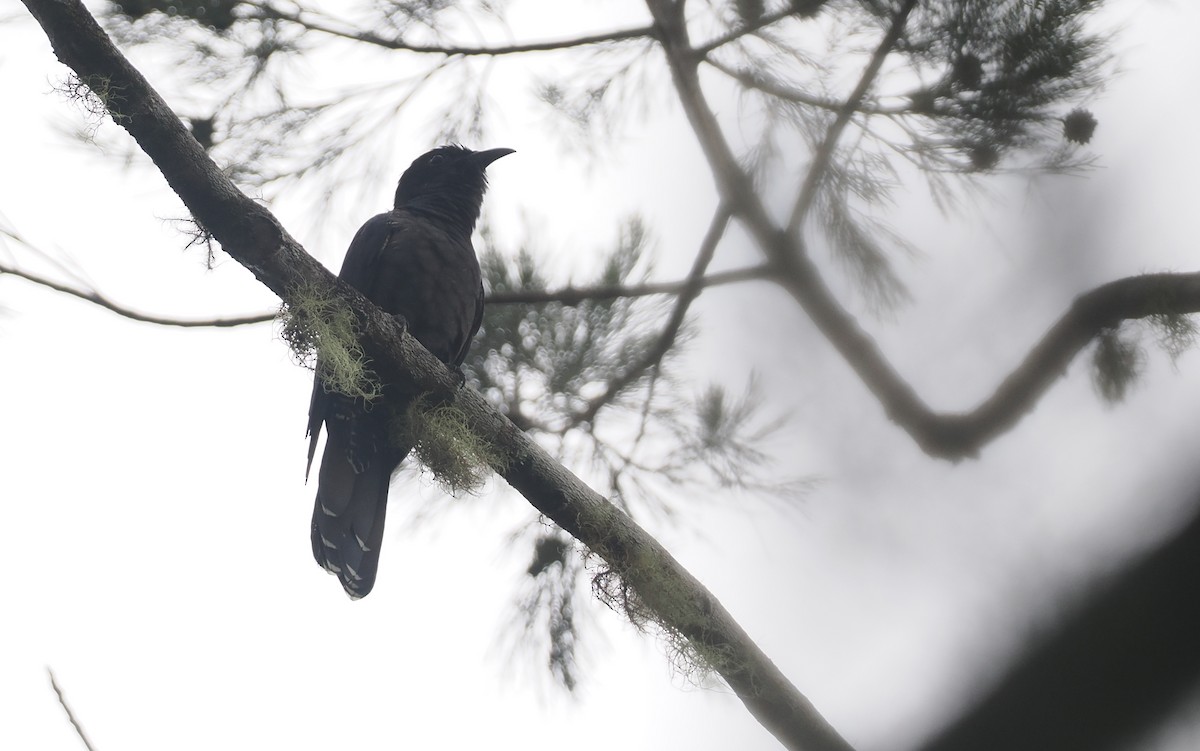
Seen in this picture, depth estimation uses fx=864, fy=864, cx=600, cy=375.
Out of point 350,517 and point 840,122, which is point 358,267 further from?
point 840,122

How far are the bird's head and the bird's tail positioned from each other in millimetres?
974

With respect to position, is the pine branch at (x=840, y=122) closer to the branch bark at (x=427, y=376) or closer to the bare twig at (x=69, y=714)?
the branch bark at (x=427, y=376)

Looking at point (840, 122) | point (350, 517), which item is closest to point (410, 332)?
point (350, 517)

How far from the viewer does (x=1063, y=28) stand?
5.43 feet

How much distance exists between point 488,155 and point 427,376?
1343 millimetres

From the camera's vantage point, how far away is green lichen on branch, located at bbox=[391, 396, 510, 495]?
2086 millimetres

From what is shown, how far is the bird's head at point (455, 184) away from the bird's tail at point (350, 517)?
97 centimetres

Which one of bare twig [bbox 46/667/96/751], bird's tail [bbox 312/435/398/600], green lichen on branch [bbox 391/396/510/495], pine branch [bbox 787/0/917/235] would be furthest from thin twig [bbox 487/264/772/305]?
bare twig [bbox 46/667/96/751]

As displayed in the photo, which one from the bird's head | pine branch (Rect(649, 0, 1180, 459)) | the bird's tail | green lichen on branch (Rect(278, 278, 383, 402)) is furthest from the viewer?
the bird's head

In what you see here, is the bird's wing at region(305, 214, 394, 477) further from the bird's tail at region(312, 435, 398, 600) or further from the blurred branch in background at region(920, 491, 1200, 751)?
the blurred branch in background at region(920, 491, 1200, 751)

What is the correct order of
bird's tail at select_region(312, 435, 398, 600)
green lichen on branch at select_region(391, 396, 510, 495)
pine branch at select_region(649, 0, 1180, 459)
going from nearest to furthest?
pine branch at select_region(649, 0, 1180, 459)
green lichen on branch at select_region(391, 396, 510, 495)
bird's tail at select_region(312, 435, 398, 600)

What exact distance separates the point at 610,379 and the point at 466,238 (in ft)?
3.15

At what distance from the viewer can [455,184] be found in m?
3.23

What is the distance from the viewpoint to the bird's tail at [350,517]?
8.66 feet
